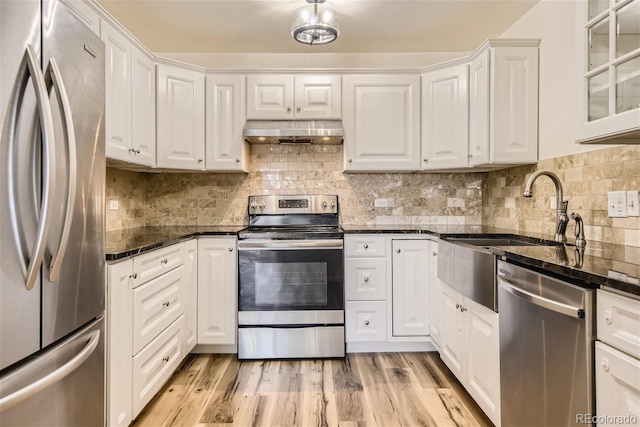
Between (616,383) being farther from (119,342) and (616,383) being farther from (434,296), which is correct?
(119,342)

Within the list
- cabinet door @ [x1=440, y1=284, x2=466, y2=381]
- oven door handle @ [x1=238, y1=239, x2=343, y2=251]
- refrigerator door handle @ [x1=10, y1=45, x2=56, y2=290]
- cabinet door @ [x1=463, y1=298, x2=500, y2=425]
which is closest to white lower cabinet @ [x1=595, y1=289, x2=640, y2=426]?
cabinet door @ [x1=463, y1=298, x2=500, y2=425]

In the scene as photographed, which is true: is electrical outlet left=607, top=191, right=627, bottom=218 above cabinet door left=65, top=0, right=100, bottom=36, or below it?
below

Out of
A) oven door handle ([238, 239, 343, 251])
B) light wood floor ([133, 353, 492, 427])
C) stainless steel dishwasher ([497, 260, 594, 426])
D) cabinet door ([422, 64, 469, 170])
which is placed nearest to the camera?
stainless steel dishwasher ([497, 260, 594, 426])

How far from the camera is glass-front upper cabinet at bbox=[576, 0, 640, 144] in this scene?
1.27 metres

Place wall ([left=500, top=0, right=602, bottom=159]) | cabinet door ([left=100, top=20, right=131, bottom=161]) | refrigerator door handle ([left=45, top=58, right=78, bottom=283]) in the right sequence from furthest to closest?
wall ([left=500, top=0, right=602, bottom=159]) → cabinet door ([left=100, top=20, right=131, bottom=161]) → refrigerator door handle ([left=45, top=58, right=78, bottom=283])

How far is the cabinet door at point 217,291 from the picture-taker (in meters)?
2.63

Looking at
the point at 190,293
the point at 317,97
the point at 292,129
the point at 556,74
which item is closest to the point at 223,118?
the point at 292,129

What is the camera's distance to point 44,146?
95cm

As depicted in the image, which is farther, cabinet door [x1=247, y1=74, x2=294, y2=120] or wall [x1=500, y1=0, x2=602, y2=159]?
cabinet door [x1=247, y1=74, x2=294, y2=120]

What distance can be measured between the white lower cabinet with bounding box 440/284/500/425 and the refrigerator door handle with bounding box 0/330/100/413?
168cm

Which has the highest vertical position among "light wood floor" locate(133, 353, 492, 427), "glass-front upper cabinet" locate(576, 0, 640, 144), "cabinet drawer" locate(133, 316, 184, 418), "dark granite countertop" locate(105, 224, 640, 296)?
"glass-front upper cabinet" locate(576, 0, 640, 144)

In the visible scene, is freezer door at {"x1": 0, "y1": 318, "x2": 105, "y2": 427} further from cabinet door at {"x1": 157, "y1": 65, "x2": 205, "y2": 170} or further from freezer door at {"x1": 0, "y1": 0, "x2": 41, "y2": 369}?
cabinet door at {"x1": 157, "y1": 65, "x2": 205, "y2": 170}

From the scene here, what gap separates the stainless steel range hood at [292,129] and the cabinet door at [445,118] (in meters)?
0.72

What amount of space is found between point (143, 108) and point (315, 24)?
51.0 inches
